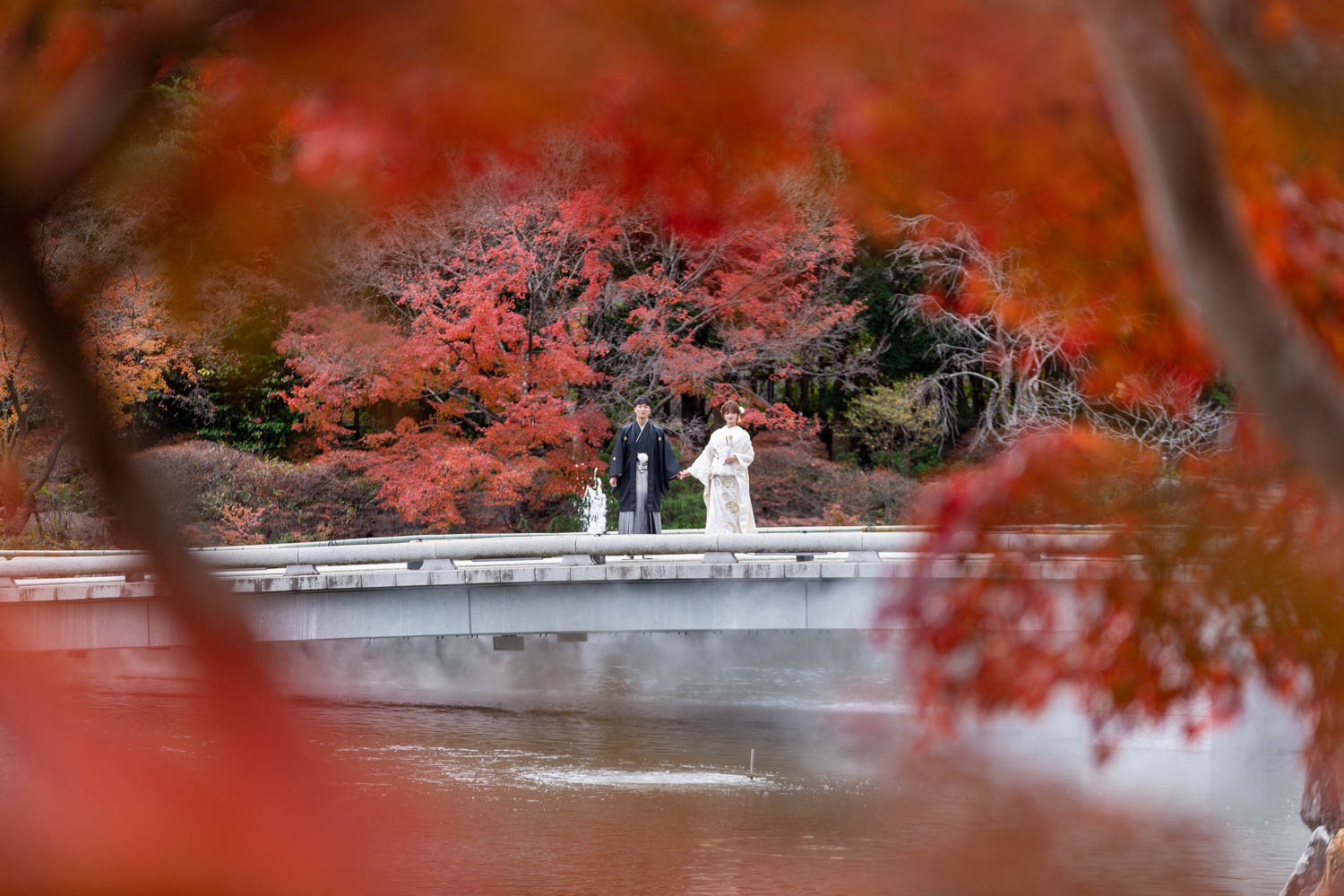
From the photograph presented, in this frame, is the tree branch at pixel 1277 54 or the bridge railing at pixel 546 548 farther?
the bridge railing at pixel 546 548

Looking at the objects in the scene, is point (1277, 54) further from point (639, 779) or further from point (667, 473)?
point (667, 473)

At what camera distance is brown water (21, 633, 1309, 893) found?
834 centimetres

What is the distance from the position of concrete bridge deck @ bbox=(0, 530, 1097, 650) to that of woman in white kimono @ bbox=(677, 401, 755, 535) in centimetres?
122

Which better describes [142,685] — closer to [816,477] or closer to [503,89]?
[816,477]

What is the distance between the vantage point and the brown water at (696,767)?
8.34 m

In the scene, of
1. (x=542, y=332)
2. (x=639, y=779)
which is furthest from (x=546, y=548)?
(x=542, y=332)

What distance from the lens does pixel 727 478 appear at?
44.2 feet

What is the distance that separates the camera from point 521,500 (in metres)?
17.9

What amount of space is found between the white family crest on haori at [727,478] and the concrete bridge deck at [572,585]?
1221mm

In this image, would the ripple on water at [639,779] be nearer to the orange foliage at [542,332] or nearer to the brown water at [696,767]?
the brown water at [696,767]

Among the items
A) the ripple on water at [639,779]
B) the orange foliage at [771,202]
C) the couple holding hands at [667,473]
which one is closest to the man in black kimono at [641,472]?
the couple holding hands at [667,473]

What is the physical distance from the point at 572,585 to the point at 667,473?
266 centimetres

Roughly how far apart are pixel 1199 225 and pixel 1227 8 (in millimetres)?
664

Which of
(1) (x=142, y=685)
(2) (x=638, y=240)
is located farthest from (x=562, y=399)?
(1) (x=142, y=685)
